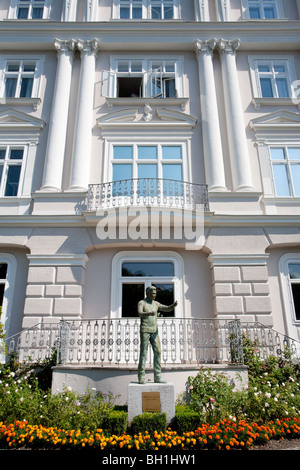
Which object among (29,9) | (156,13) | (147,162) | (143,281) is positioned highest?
(29,9)

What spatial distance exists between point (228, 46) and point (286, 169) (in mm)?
6302

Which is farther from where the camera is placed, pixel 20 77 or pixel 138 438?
pixel 20 77

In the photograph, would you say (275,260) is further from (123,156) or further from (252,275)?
(123,156)

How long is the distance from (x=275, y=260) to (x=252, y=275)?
1397 millimetres

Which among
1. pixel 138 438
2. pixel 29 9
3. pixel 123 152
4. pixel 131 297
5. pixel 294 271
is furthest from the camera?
pixel 29 9

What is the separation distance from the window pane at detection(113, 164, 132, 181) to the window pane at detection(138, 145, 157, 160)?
688mm

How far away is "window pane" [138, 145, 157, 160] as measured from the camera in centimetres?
1365

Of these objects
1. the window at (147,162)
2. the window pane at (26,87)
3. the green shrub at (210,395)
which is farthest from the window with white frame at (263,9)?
the green shrub at (210,395)

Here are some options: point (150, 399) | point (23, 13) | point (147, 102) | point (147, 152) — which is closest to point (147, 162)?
point (147, 152)

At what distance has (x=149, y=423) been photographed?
6797 mm

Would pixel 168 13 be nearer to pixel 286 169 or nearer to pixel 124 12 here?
pixel 124 12

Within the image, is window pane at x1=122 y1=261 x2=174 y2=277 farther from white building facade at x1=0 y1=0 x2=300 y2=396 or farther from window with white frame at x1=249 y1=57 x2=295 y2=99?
window with white frame at x1=249 y1=57 x2=295 y2=99

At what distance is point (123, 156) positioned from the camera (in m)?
13.6

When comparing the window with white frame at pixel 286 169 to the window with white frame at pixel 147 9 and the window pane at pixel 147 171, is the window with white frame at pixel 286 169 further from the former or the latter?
the window with white frame at pixel 147 9
